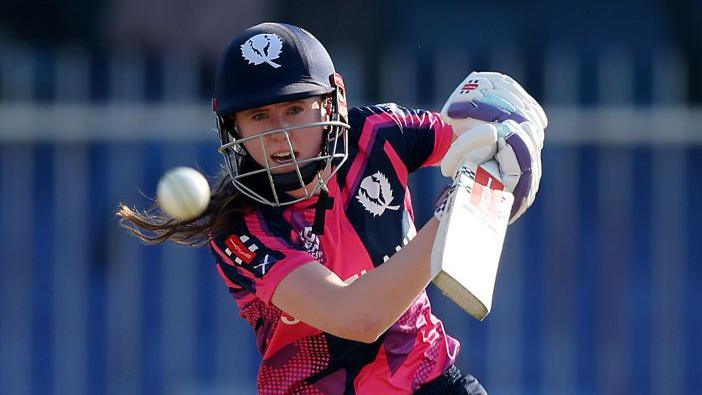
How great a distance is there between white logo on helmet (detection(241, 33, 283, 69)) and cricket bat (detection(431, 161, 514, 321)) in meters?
0.68

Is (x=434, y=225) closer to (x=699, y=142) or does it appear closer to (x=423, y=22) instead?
(x=699, y=142)

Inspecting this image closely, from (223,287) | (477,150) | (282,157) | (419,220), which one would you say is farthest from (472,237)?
(223,287)

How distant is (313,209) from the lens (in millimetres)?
3904

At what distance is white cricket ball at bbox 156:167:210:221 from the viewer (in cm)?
361

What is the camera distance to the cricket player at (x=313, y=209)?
373 cm

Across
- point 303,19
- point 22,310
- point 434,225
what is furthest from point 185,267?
point 434,225

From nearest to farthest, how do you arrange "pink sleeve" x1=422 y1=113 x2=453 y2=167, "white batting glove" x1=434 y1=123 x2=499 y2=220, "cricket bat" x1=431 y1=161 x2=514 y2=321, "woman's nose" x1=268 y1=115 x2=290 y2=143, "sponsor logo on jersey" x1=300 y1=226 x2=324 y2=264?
"cricket bat" x1=431 y1=161 x2=514 y2=321
"white batting glove" x1=434 y1=123 x2=499 y2=220
"woman's nose" x1=268 y1=115 x2=290 y2=143
"sponsor logo on jersey" x1=300 y1=226 x2=324 y2=264
"pink sleeve" x1=422 y1=113 x2=453 y2=167

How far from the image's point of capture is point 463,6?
29.3 feet

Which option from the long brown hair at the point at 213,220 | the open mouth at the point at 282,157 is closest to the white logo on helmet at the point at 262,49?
the open mouth at the point at 282,157

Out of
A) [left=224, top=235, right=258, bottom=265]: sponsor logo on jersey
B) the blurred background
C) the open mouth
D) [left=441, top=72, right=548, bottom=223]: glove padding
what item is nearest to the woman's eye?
the open mouth

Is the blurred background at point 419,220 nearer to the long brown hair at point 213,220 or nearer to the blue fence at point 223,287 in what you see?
the blue fence at point 223,287

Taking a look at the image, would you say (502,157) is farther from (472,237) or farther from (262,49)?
(262,49)

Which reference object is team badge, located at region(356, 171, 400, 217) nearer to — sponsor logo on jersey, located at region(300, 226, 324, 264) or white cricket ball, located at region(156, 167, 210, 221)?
sponsor logo on jersey, located at region(300, 226, 324, 264)

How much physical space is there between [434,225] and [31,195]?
4577mm
